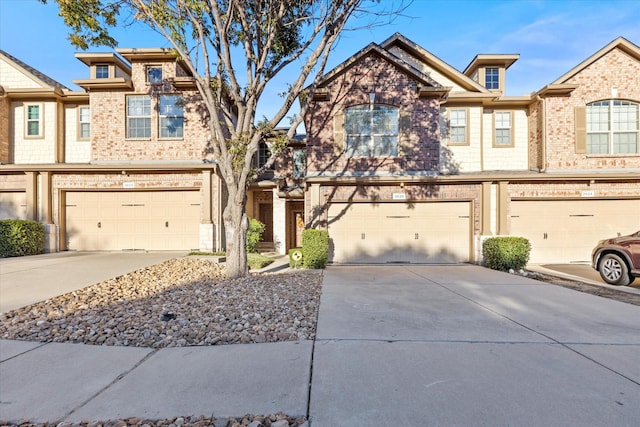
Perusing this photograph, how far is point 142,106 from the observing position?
509 inches

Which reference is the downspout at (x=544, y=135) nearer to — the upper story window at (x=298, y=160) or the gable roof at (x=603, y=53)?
the gable roof at (x=603, y=53)

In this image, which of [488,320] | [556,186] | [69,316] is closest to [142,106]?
[69,316]

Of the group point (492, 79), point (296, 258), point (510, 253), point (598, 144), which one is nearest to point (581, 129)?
point (598, 144)

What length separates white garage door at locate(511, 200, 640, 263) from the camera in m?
11.8

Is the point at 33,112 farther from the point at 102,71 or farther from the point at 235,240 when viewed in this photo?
the point at 235,240

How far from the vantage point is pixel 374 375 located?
322 centimetres

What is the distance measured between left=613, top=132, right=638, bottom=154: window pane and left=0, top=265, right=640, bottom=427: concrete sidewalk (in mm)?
10037

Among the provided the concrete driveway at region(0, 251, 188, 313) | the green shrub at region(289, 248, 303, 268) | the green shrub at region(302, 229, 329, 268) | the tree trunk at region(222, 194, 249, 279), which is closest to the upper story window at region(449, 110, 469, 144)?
the green shrub at region(302, 229, 329, 268)

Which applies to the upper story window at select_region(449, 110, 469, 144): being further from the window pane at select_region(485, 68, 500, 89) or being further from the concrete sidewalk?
the concrete sidewalk

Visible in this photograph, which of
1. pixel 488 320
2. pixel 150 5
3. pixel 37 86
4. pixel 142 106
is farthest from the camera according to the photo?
pixel 37 86

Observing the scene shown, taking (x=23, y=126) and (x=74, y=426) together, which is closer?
(x=74, y=426)

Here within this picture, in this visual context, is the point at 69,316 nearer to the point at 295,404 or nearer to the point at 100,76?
the point at 295,404

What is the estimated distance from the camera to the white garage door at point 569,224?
11.8 m

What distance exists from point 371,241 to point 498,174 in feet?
17.2
